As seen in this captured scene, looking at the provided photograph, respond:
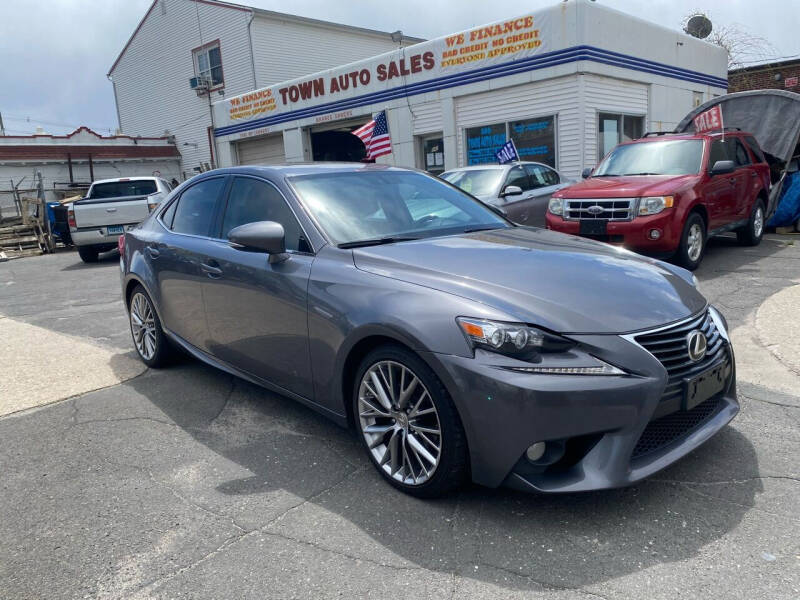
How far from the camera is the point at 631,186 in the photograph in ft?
26.0

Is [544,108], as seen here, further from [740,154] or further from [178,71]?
[178,71]

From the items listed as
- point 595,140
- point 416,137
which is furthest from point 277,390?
point 416,137

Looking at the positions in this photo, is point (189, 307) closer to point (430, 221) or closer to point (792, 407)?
point (430, 221)

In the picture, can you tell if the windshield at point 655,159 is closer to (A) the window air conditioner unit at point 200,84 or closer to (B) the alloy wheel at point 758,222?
(B) the alloy wheel at point 758,222

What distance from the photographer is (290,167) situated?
13.7 ft

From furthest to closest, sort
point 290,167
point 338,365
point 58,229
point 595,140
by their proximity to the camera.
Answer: point 58,229 → point 595,140 → point 290,167 → point 338,365

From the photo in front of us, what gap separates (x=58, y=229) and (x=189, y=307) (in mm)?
16002

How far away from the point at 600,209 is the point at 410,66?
9866 millimetres

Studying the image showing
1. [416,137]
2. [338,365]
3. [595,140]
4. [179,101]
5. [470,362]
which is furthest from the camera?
[179,101]

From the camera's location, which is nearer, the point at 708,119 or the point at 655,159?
the point at 655,159

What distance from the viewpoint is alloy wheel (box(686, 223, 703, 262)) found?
7953mm

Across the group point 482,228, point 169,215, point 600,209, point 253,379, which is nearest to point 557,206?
point 600,209

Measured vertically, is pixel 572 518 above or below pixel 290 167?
below

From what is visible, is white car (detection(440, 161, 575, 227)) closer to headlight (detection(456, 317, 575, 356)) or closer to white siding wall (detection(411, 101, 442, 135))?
white siding wall (detection(411, 101, 442, 135))
